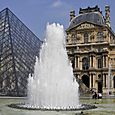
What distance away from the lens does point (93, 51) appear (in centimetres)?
5931

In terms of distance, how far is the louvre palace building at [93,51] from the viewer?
5841cm

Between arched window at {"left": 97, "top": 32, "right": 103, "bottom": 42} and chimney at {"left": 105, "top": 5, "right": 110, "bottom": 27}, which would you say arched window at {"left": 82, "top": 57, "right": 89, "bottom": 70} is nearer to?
arched window at {"left": 97, "top": 32, "right": 103, "bottom": 42}

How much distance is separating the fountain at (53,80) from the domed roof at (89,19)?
44864mm

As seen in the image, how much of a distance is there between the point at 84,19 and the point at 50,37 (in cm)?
4753

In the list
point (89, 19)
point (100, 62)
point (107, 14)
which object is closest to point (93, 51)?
point (100, 62)

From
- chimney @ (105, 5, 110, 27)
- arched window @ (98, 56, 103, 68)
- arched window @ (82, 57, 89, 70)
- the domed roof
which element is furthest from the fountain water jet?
chimney @ (105, 5, 110, 27)

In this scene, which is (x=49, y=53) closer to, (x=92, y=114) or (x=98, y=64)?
(x=92, y=114)

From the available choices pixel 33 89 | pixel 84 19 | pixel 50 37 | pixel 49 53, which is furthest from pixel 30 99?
pixel 84 19

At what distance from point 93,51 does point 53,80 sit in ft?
141

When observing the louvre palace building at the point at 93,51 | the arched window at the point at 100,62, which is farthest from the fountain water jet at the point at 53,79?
the arched window at the point at 100,62

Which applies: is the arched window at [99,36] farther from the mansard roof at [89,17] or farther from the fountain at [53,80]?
the fountain at [53,80]

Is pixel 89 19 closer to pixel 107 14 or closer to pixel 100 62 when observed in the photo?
pixel 107 14

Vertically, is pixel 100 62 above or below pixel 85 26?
below

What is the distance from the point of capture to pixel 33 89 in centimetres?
1684
